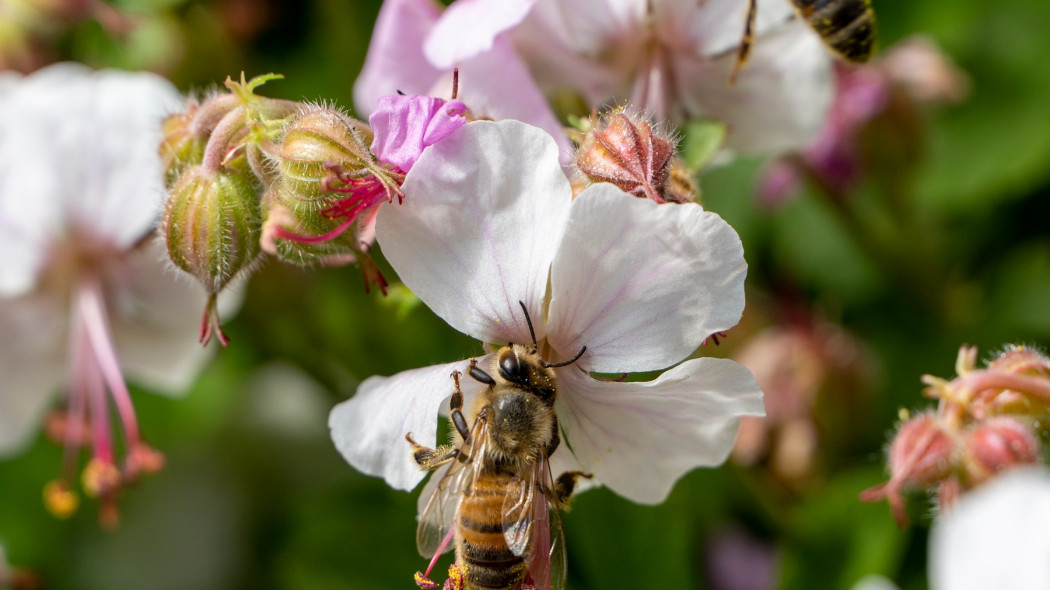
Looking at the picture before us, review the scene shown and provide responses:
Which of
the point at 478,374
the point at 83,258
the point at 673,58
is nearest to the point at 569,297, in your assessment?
the point at 478,374

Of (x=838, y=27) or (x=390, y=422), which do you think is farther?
(x=838, y=27)

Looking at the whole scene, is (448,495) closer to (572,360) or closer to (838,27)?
(572,360)

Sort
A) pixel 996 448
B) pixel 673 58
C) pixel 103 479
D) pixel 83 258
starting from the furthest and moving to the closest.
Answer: pixel 83 258
pixel 103 479
pixel 673 58
pixel 996 448

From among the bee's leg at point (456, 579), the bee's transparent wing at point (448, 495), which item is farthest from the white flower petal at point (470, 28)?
the bee's leg at point (456, 579)

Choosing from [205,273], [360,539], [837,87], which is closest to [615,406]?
[205,273]

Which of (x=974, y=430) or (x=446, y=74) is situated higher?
(x=446, y=74)

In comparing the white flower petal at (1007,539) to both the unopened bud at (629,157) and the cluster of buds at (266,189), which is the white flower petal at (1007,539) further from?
the cluster of buds at (266,189)
